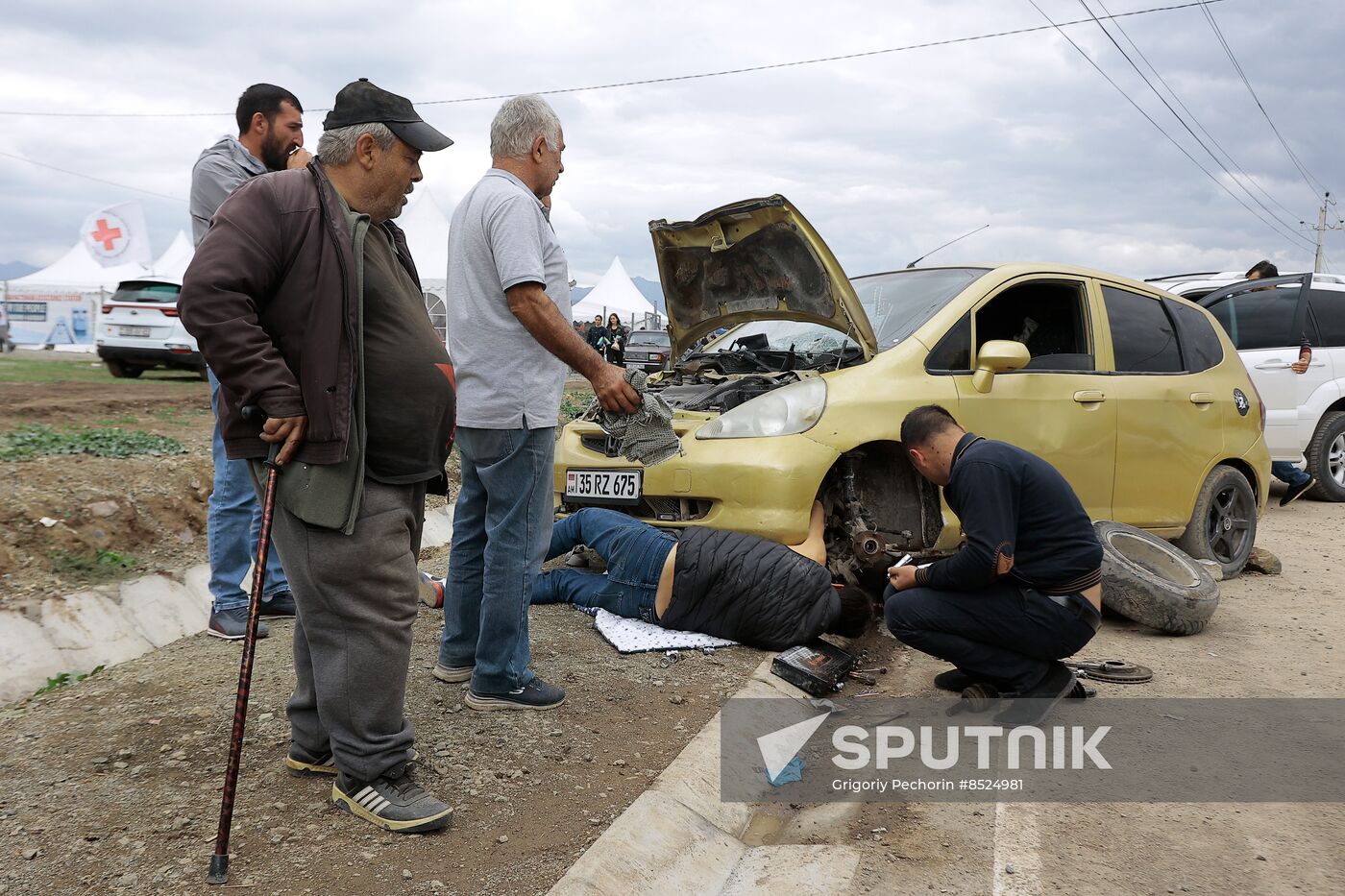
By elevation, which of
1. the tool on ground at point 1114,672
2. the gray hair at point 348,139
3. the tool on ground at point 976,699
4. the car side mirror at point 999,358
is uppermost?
the gray hair at point 348,139

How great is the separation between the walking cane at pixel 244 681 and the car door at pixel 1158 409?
455 centimetres

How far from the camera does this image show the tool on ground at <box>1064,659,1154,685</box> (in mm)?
4105

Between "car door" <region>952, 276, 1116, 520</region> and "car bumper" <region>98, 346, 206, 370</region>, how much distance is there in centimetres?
1191

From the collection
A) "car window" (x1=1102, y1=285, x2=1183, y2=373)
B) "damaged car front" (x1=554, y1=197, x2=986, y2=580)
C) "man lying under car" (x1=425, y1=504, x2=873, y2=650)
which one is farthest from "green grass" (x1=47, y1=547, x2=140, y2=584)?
"car window" (x1=1102, y1=285, x2=1183, y2=373)

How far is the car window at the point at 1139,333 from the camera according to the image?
554 centimetres

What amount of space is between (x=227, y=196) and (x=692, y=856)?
3056 millimetres

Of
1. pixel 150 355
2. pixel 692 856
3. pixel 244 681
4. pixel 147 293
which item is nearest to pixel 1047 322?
pixel 692 856

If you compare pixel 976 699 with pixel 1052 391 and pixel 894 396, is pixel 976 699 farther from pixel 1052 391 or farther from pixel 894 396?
pixel 1052 391

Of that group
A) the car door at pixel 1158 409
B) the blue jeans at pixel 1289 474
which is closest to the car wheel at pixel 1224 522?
the car door at pixel 1158 409

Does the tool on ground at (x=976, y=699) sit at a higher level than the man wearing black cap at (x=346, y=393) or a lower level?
lower

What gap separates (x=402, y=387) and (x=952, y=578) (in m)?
2.14

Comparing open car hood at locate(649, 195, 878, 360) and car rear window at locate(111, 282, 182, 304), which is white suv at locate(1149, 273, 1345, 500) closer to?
open car hood at locate(649, 195, 878, 360)

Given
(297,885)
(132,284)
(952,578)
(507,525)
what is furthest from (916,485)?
(132,284)

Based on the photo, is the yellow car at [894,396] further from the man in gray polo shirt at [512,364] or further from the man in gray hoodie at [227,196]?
the man in gray hoodie at [227,196]
